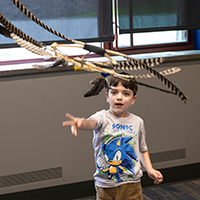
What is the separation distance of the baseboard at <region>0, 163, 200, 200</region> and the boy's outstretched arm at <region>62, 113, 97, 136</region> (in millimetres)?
1169

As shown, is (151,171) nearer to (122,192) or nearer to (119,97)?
(122,192)

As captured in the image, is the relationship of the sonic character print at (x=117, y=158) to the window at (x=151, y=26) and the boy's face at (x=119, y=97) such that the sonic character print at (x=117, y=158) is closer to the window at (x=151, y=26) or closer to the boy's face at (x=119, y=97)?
the boy's face at (x=119, y=97)

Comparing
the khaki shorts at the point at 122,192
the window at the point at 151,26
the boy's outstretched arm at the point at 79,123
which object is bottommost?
the khaki shorts at the point at 122,192

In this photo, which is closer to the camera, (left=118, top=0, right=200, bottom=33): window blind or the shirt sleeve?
the shirt sleeve

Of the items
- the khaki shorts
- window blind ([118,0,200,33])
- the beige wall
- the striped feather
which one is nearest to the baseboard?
the beige wall

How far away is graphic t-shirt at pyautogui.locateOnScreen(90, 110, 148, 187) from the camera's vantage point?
141cm

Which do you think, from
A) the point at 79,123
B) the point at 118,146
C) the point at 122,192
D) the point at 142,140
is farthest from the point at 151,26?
the point at 79,123

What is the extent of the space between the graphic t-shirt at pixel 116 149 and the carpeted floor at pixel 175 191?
1.08m

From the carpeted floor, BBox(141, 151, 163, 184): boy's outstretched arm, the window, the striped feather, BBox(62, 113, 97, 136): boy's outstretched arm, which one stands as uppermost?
the window

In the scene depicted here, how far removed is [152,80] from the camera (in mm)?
2447

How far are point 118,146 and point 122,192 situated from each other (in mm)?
205

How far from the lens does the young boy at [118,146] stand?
54.9 inches

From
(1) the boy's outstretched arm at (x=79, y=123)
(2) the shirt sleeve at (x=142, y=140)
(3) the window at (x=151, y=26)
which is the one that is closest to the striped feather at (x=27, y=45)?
(1) the boy's outstretched arm at (x=79, y=123)

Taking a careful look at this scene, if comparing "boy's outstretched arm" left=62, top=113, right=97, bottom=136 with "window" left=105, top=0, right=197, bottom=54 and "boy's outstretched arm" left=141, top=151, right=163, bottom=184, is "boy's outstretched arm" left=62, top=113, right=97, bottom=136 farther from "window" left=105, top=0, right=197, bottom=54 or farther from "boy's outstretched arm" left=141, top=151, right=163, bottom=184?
"window" left=105, top=0, right=197, bottom=54
